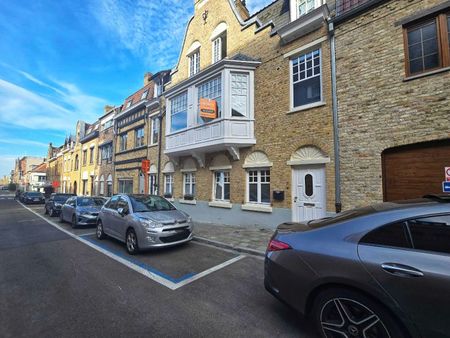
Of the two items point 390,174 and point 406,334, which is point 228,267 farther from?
point 390,174

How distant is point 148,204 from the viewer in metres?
7.23

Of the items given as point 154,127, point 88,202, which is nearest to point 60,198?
Result: point 88,202

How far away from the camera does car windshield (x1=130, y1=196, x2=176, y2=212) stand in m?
6.93

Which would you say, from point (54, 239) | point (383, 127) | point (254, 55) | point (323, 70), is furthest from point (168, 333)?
point (254, 55)

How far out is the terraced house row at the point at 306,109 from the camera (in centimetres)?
615

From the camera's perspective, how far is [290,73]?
9000 millimetres

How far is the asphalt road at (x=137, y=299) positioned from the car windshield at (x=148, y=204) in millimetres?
1331

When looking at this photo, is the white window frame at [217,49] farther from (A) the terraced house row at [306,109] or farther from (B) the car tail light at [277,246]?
(B) the car tail light at [277,246]

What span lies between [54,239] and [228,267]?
23.0ft

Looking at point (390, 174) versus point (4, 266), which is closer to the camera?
point (4, 266)

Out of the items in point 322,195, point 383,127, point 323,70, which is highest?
point 323,70

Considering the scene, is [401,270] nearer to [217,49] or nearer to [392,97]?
[392,97]

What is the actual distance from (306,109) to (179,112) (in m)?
7.30

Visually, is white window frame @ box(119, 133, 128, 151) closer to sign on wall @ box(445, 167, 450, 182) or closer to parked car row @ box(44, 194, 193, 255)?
parked car row @ box(44, 194, 193, 255)
